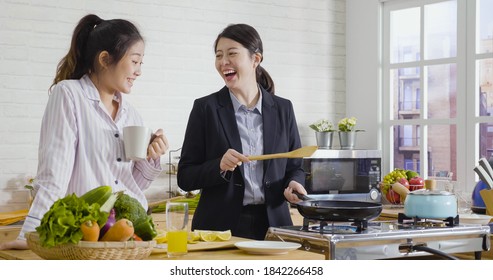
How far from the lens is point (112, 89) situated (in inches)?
112

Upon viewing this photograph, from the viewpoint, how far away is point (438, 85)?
21.3 feet

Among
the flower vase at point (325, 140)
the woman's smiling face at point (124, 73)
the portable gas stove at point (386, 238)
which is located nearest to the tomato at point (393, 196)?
the flower vase at point (325, 140)

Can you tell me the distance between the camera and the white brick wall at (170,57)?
5348 millimetres

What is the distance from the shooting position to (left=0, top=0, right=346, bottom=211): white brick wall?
17.5 ft

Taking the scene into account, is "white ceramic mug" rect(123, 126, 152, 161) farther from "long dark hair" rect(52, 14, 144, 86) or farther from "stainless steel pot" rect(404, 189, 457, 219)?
"stainless steel pot" rect(404, 189, 457, 219)

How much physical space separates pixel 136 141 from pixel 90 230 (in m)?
0.53

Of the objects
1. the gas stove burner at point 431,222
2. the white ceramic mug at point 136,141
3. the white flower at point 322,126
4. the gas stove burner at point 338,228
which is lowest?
the gas stove burner at point 431,222

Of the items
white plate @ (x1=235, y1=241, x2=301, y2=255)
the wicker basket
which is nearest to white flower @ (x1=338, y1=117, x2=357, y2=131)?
white plate @ (x1=235, y1=241, x2=301, y2=255)

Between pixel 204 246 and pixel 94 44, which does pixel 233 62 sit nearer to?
pixel 94 44

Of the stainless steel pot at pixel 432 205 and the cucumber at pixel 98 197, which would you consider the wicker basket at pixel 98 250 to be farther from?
the stainless steel pot at pixel 432 205

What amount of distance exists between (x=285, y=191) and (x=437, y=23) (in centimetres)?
361

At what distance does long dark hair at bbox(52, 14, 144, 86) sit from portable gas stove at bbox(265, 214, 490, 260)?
1020 mm

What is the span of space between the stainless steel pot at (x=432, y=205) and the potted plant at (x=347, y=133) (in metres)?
3.18

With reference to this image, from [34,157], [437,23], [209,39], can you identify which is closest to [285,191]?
[34,157]
